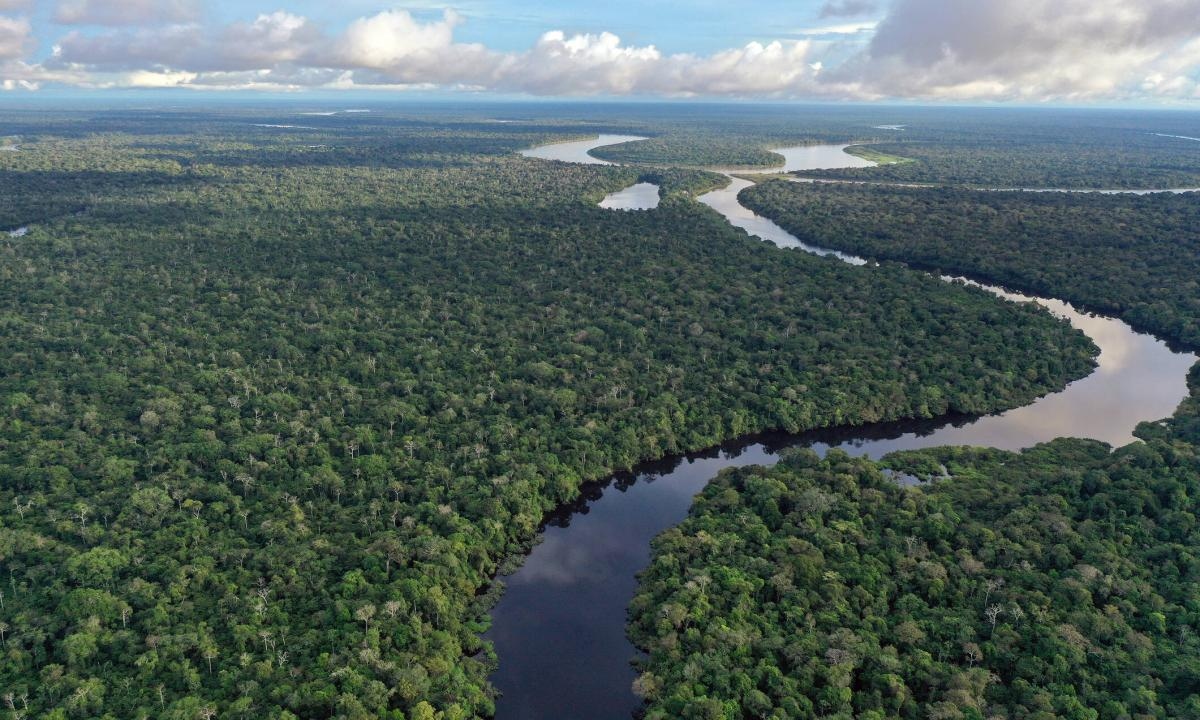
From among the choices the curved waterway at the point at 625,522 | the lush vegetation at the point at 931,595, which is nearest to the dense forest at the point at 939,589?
the lush vegetation at the point at 931,595

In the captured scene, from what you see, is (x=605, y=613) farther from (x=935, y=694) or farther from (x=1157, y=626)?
(x=1157, y=626)

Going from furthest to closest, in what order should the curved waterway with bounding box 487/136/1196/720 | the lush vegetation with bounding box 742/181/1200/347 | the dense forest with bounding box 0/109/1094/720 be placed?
1. the lush vegetation with bounding box 742/181/1200/347
2. the curved waterway with bounding box 487/136/1196/720
3. the dense forest with bounding box 0/109/1094/720

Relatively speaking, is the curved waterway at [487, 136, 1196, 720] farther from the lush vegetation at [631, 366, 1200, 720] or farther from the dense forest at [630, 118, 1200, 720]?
the lush vegetation at [631, 366, 1200, 720]

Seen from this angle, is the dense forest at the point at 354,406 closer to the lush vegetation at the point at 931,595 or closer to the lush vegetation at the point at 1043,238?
the lush vegetation at the point at 931,595

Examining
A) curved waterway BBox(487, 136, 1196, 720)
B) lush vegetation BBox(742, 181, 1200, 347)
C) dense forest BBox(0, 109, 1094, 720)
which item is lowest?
A: curved waterway BBox(487, 136, 1196, 720)

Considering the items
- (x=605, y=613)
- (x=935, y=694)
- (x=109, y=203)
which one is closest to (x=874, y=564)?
(x=935, y=694)

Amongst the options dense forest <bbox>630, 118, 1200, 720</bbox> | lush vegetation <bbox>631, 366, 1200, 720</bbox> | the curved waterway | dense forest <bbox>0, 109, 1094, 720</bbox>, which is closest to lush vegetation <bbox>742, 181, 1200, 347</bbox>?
the curved waterway
